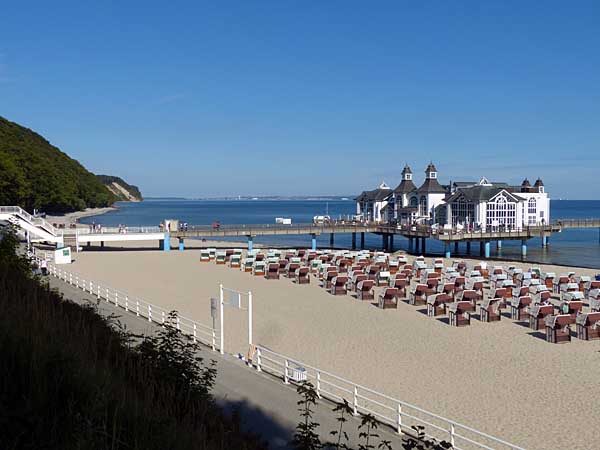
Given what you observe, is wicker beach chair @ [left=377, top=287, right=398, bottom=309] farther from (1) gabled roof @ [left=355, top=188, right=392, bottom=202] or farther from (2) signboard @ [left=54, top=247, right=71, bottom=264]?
(1) gabled roof @ [left=355, top=188, right=392, bottom=202]

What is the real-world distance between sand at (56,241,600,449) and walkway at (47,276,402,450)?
7.22 ft

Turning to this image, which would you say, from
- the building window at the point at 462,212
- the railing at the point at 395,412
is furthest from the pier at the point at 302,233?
the railing at the point at 395,412

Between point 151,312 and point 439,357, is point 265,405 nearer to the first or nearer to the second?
point 439,357

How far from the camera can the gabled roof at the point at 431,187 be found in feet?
170

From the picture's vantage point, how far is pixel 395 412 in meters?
10.1

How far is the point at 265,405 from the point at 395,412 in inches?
90.0

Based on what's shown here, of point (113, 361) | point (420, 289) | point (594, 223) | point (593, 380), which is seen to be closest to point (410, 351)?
point (593, 380)

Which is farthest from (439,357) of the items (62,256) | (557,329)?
(62,256)

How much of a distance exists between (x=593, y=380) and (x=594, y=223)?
164 ft

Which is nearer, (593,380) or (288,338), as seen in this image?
(593,380)

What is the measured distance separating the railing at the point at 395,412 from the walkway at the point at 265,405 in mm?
326

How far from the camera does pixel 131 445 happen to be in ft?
10.4

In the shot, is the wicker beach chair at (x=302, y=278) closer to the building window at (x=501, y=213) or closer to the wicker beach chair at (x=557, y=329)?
the wicker beach chair at (x=557, y=329)

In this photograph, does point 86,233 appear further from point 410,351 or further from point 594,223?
point 594,223
